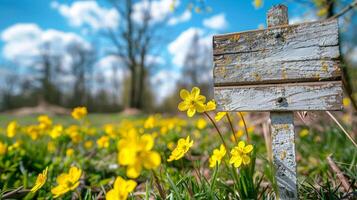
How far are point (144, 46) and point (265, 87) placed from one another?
25.0 m

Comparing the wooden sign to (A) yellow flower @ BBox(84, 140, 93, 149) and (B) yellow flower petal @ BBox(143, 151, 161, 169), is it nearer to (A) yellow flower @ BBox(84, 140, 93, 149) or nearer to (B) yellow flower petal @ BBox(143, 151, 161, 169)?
(B) yellow flower petal @ BBox(143, 151, 161, 169)

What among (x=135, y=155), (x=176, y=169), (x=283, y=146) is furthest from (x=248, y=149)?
(x=176, y=169)

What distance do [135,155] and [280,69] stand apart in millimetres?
796

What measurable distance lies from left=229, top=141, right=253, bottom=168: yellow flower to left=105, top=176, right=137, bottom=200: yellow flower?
0.46 metres

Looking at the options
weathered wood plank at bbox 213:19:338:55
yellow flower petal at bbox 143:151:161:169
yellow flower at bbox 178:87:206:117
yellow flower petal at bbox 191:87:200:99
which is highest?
weathered wood plank at bbox 213:19:338:55

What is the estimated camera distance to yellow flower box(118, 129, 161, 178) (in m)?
0.85

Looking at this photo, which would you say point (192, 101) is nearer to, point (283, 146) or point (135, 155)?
point (283, 146)

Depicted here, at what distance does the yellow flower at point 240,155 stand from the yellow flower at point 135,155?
537 millimetres

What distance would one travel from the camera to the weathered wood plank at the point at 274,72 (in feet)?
4.19

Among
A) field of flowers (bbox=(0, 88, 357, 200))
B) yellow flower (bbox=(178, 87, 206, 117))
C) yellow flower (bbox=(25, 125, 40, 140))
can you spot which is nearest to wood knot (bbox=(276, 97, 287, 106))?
field of flowers (bbox=(0, 88, 357, 200))

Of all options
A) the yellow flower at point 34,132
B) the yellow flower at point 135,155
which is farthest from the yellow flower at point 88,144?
the yellow flower at point 135,155

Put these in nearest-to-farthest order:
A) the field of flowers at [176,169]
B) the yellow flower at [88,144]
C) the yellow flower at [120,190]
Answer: the yellow flower at [120,190], the field of flowers at [176,169], the yellow flower at [88,144]

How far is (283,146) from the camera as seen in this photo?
1.35m

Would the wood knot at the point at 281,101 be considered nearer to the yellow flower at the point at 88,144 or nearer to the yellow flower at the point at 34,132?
the yellow flower at the point at 34,132
